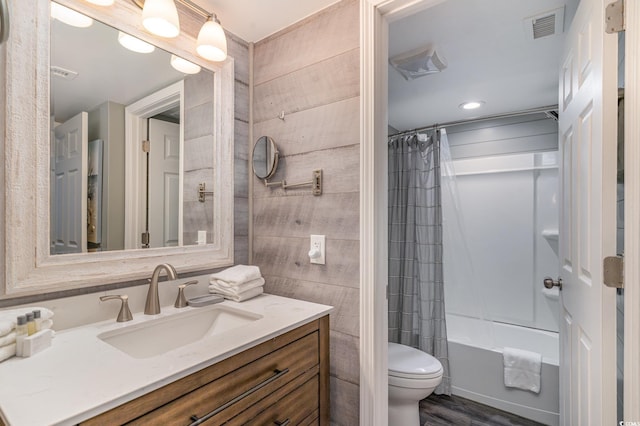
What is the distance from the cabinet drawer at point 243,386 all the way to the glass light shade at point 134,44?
127cm

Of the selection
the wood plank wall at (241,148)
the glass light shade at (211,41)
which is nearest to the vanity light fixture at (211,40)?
the glass light shade at (211,41)

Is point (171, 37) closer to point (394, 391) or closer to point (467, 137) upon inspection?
point (394, 391)

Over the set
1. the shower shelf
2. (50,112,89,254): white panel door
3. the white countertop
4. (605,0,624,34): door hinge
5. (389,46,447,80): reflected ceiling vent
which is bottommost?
the white countertop

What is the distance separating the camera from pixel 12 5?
915 mm

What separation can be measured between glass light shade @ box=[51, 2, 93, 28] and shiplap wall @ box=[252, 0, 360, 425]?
2.48ft

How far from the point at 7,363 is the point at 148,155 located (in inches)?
32.4

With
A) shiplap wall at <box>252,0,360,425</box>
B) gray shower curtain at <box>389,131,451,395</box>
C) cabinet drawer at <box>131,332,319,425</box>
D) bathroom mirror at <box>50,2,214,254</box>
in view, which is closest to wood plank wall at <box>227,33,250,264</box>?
shiplap wall at <box>252,0,360,425</box>

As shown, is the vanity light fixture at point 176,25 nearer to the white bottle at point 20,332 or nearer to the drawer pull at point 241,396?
the white bottle at point 20,332

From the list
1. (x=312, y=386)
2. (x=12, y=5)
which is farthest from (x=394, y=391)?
(x=12, y=5)

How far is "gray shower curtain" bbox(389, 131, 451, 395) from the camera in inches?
100

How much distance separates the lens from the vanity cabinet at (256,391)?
27.1 inches

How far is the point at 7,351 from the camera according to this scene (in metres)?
0.76

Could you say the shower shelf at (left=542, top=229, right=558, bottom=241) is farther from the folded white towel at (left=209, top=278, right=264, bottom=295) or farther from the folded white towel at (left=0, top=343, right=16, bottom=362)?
the folded white towel at (left=0, top=343, right=16, bottom=362)

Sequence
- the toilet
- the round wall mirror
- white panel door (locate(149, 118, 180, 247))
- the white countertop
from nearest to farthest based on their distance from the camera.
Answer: the white countertop → white panel door (locate(149, 118, 180, 247)) → the round wall mirror → the toilet
